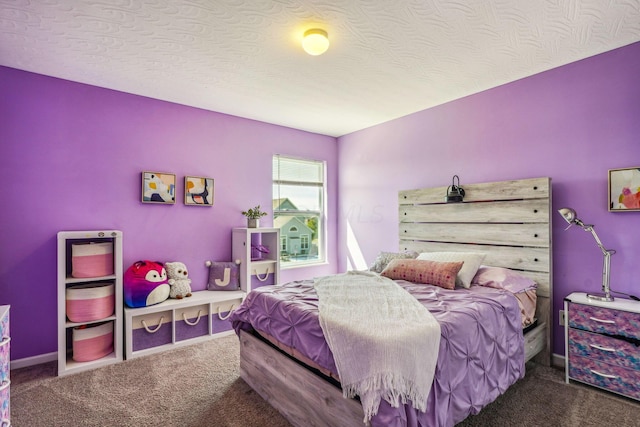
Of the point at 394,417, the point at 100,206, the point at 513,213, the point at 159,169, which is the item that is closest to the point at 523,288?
the point at 513,213

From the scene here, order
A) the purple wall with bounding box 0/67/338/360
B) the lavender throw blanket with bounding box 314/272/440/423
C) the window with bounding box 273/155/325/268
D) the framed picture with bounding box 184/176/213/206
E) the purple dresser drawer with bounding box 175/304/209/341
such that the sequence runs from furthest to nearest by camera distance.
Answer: the window with bounding box 273/155/325/268 < the framed picture with bounding box 184/176/213/206 < the purple dresser drawer with bounding box 175/304/209/341 < the purple wall with bounding box 0/67/338/360 < the lavender throw blanket with bounding box 314/272/440/423

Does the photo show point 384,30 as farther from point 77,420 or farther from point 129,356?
point 129,356

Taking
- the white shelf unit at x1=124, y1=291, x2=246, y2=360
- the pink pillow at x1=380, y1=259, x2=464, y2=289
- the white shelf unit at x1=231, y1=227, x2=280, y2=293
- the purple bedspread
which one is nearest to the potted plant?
the white shelf unit at x1=231, y1=227, x2=280, y2=293

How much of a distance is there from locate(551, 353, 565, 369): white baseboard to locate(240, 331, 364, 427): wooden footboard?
7.06 feet

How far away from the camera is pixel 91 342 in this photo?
106 inches

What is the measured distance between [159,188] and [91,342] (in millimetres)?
1534

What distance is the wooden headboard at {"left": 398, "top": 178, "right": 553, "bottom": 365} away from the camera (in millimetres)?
2680

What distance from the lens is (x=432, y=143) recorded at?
12.1ft

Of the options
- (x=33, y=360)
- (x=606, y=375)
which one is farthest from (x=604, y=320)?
(x=33, y=360)

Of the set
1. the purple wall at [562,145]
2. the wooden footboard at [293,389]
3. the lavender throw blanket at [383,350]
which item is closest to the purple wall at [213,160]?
the purple wall at [562,145]

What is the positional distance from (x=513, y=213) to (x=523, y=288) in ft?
2.29

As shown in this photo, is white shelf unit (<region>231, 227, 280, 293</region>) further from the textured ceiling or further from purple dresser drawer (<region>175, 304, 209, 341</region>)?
the textured ceiling

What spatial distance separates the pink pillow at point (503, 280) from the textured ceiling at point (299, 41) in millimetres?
1734

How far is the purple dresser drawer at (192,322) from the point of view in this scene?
315cm
